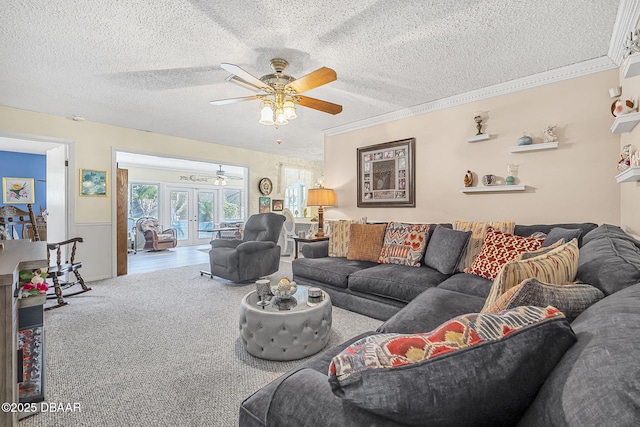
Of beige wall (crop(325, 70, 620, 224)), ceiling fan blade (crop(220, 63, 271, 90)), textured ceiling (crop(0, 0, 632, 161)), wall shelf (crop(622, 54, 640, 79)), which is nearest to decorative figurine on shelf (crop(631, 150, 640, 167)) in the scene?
wall shelf (crop(622, 54, 640, 79))

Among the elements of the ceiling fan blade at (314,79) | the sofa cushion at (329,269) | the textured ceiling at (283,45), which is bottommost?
the sofa cushion at (329,269)

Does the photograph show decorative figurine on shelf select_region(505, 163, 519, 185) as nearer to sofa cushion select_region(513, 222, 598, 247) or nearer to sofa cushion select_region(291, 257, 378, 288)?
sofa cushion select_region(513, 222, 598, 247)

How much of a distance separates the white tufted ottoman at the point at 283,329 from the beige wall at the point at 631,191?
2.38 metres

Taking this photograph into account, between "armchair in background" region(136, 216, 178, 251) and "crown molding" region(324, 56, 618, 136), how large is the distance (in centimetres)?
643

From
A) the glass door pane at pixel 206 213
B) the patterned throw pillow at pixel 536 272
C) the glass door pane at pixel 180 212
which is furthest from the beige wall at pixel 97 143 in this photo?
the patterned throw pillow at pixel 536 272

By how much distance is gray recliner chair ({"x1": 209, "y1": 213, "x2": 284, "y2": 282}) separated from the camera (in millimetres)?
4070

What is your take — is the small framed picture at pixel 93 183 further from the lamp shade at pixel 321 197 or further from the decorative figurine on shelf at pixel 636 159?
the decorative figurine on shelf at pixel 636 159

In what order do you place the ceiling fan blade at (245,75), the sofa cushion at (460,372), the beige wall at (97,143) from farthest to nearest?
the beige wall at (97,143), the ceiling fan blade at (245,75), the sofa cushion at (460,372)

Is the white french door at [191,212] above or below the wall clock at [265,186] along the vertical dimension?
below

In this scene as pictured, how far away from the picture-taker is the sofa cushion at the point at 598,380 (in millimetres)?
411

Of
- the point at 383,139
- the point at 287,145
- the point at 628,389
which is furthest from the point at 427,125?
the point at 628,389

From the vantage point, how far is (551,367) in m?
0.61

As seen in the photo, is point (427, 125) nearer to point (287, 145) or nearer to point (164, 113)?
point (287, 145)

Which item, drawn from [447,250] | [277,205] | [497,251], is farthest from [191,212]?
[497,251]
